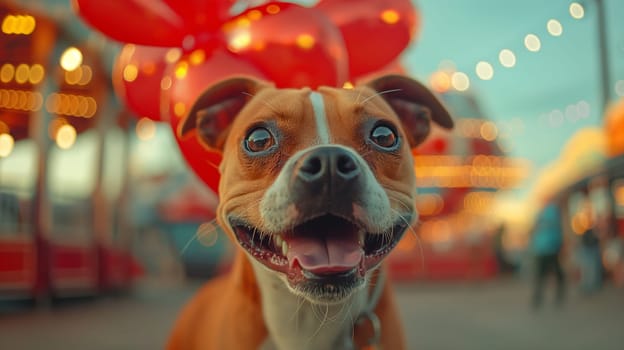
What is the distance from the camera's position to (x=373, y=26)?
2684mm

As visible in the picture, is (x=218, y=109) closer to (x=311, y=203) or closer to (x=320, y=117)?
(x=320, y=117)

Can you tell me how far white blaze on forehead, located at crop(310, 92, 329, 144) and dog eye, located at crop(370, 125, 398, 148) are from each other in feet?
0.50

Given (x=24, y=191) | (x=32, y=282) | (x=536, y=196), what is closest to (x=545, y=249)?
(x=32, y=282)

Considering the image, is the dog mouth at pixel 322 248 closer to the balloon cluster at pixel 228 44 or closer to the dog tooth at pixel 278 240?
the dog tooth at pixel 278 240

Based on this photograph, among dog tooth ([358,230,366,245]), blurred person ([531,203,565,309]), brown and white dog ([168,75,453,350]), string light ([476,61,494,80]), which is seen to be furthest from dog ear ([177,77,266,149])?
blurred person ([531,203,565,309])

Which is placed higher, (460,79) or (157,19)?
(157,19)

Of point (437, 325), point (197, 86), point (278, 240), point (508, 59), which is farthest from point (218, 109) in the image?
point (437, 325)

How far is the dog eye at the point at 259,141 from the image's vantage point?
164 cm

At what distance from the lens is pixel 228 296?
2.01 metres

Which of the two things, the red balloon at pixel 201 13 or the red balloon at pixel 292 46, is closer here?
the red balloon at pixel 292 46

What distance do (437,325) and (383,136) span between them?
16.0ft

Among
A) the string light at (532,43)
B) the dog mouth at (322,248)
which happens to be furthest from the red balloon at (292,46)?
the string light at (532,43)

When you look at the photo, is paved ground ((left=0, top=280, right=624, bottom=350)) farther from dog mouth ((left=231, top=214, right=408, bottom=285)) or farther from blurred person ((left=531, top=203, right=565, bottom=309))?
dog mouth ((left=231, top=214, right=408, bottom=285))

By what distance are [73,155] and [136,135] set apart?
1.71 m
